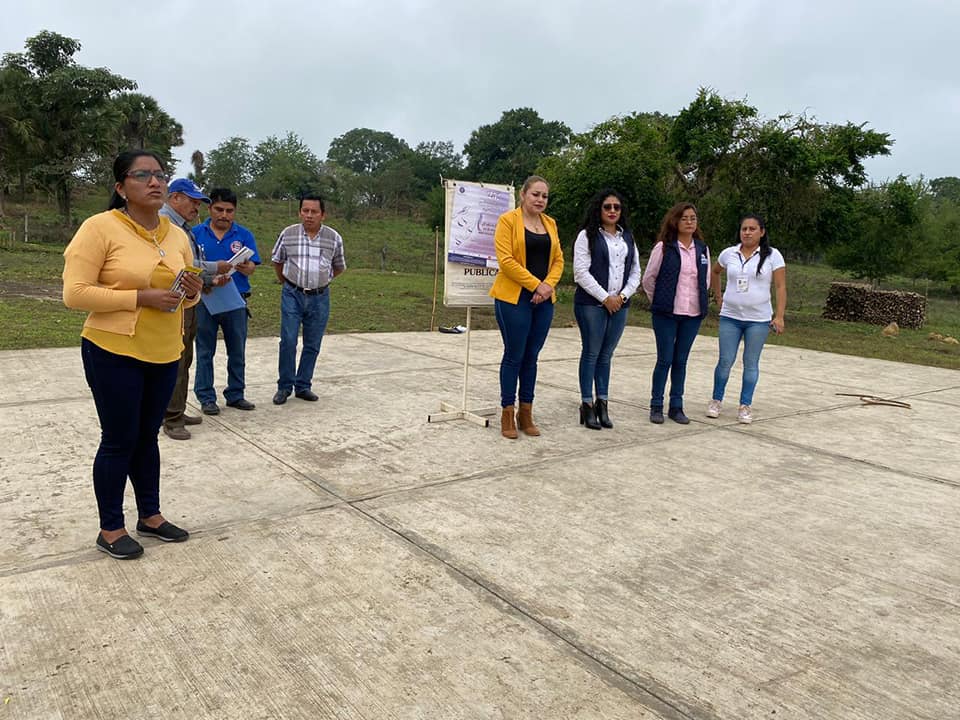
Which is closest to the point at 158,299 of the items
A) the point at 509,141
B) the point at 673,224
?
the point at 673,224

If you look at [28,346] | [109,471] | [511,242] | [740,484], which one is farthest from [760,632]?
[28,346]

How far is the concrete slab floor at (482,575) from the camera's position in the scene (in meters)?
2.16

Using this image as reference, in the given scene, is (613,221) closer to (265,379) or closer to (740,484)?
(740,484)

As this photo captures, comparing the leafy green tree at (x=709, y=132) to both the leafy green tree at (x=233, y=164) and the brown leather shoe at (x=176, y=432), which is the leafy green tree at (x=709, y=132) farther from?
the leafy green tree at (x=233, y=164)

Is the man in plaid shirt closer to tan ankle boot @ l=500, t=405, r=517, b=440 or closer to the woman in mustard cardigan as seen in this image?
tan ankle boot @ l=500, t=405, r=517, b=440

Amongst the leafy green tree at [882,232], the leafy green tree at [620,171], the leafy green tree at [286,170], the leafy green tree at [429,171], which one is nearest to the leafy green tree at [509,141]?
the leafy green tree at [429,171]

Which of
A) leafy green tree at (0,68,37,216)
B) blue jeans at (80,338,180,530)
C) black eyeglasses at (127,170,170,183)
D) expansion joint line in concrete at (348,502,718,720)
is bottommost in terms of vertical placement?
expansion joint line in concrete at (348,502,718,720)

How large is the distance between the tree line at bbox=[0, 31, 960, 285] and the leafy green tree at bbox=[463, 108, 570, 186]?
473 inches

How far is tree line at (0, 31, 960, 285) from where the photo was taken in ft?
52.7

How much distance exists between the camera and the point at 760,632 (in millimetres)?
2555

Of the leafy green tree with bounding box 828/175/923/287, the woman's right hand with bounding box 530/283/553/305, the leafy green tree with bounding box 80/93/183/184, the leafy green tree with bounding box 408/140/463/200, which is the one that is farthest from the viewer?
the leafy green tree with bounding box 408/140/463/200

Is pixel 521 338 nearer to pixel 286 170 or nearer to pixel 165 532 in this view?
pixel 165 532

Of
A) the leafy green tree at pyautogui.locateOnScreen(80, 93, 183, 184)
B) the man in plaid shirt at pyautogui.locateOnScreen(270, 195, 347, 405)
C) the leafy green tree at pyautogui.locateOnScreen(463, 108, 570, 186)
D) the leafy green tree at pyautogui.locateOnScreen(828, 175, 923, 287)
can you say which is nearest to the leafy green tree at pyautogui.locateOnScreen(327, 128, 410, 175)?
the leafy green tree at pyautogui.locateOnScreen(463, 108, 570, 186)

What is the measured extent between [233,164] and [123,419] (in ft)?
221
